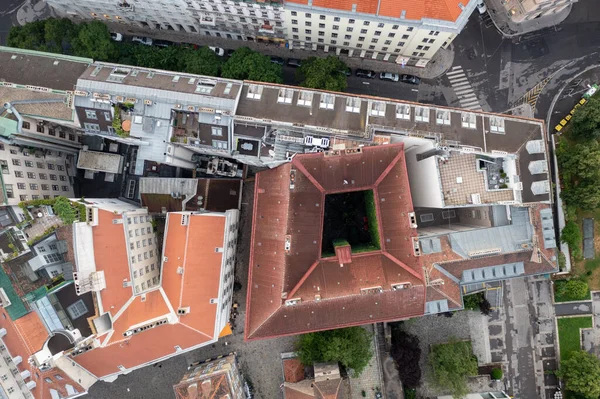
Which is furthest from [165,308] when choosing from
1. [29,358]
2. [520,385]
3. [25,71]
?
[520,385]

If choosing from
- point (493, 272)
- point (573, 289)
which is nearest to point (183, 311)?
point (493, 272)

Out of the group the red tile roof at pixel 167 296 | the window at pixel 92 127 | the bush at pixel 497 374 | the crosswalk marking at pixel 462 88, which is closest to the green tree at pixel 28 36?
the window at pixel 92 127

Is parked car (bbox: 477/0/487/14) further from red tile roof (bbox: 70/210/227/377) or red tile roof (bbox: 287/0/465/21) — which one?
red tile roof (bbox: 70/210/227/377)

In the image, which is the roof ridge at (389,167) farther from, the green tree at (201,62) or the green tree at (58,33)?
the green tree at (58,33)

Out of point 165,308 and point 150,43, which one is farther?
point 150,43

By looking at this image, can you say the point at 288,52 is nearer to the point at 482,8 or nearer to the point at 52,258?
the point at 482,8

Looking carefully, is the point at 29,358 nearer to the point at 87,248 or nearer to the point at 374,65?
the point at 87,248
